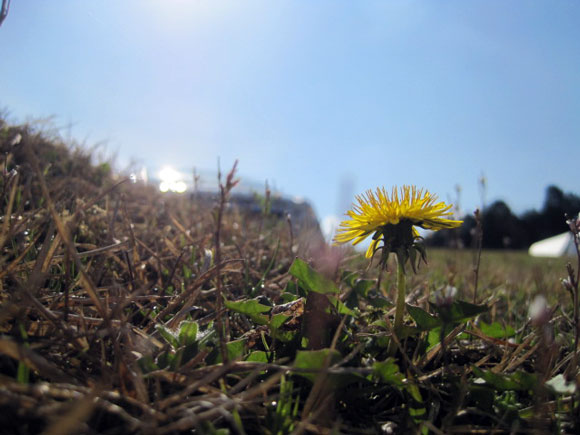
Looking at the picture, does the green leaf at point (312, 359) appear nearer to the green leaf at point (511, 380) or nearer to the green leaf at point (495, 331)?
→ the green leaf at point (511, 380)

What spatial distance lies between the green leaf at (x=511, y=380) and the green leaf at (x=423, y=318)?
17cm

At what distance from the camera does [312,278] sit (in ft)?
4.30

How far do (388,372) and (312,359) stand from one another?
0.22m

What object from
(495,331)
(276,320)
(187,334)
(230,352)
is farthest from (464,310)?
(187,334)

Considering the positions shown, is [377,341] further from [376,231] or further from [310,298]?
[376,231]

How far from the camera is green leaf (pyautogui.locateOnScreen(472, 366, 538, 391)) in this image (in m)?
1.10

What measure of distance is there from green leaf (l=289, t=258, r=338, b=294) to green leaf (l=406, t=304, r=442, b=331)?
0.25 m

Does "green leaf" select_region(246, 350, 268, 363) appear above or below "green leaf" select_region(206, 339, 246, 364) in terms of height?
below

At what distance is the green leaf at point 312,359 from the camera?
100 centimetres

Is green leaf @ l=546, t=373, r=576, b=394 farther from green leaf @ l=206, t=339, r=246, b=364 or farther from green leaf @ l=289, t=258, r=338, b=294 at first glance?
green leaf @ l=206, t=339, r=246, b=364

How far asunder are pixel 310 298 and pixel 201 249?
0.76 metres

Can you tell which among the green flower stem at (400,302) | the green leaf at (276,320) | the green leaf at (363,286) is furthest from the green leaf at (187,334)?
the green leaf at (363,286)

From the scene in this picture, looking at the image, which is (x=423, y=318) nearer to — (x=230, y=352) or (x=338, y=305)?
(x=338, y=305)

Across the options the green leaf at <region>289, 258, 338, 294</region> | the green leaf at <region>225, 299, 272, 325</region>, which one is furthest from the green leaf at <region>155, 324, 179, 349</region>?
the green leaf at <region>289, 258, 338, 294</region>
